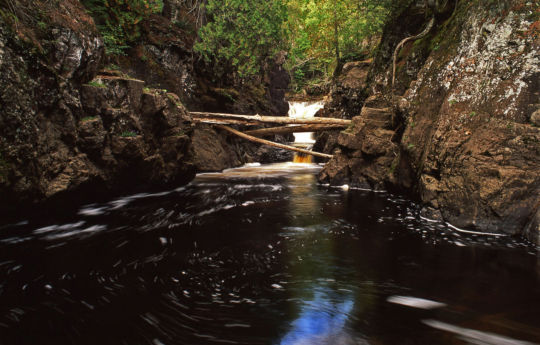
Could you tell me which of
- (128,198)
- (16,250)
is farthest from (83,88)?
(16,250)

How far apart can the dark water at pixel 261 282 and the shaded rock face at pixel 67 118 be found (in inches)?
32.6

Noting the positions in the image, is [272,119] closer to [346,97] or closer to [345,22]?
[346,97]

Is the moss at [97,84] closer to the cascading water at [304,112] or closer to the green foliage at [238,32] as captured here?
the green foliage at [238,32]

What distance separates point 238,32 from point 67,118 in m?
9.05

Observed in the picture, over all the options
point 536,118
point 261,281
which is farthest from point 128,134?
point 536,118

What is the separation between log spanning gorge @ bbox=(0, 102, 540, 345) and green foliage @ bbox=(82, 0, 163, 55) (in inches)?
245

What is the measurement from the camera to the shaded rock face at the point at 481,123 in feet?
12.6

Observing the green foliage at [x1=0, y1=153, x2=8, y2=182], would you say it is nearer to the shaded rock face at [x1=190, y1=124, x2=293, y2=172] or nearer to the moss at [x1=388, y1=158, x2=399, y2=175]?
the shaded rock face at [x1=190, y1=124, x2=293, y2=172]

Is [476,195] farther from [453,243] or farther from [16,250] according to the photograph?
[16,250]

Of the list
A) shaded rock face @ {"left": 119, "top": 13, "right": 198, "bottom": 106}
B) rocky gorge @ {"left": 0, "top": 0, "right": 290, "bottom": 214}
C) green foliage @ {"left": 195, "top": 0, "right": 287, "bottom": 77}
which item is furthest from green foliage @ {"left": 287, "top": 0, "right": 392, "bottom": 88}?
rocky gorge @ {"left": 0, "top": 0, "right": 290, "bottom": 214}

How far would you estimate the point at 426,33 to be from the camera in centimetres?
837

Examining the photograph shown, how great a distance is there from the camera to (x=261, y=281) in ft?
9.15

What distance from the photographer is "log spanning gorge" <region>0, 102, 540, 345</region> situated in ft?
6.66

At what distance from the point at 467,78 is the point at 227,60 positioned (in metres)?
9.85
